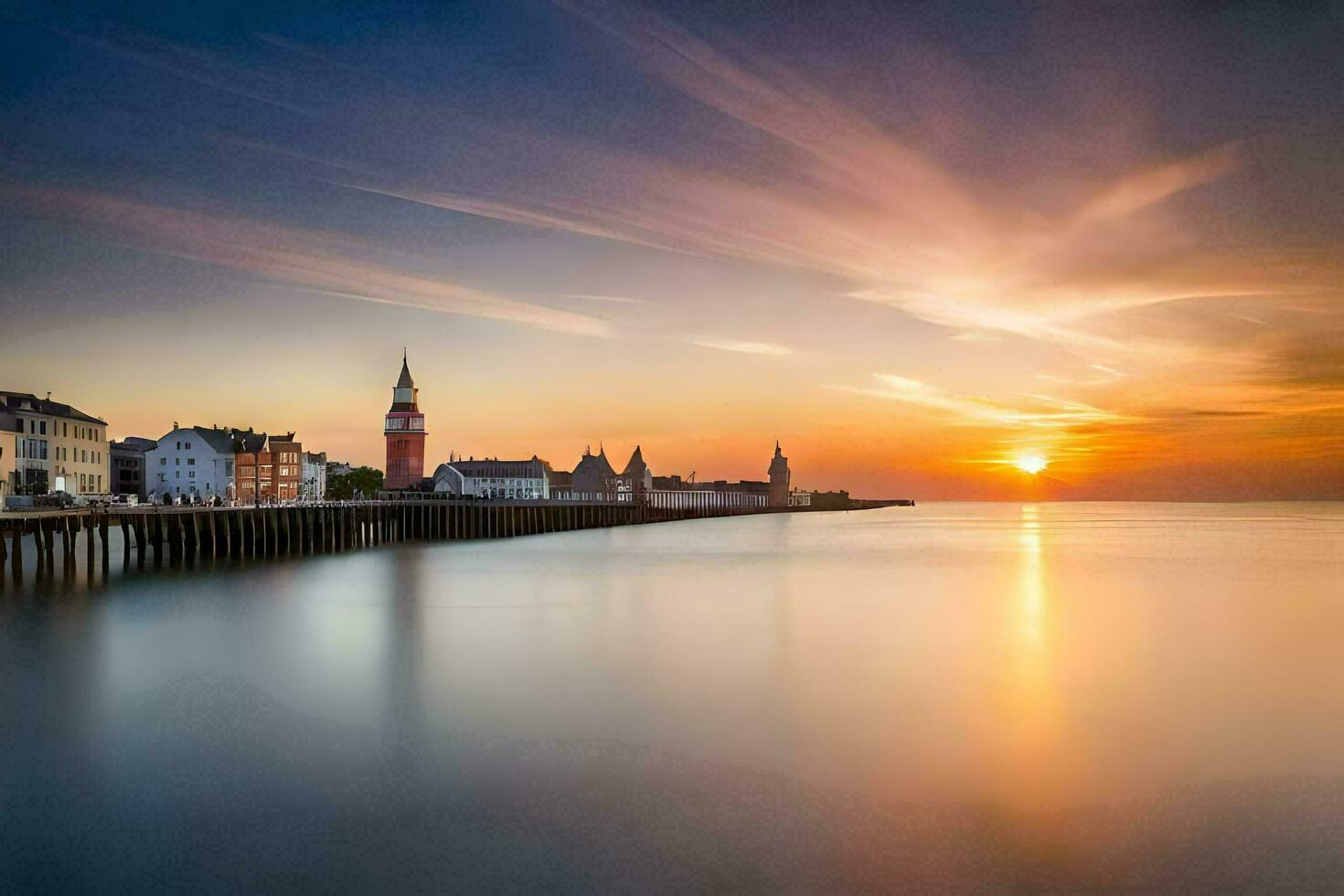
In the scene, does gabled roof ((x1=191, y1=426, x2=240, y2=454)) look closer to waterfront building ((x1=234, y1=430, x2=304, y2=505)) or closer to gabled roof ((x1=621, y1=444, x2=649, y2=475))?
waterfront building ((x1=234, y1=430, x2=304, y2=505))

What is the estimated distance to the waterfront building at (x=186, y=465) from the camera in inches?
3273

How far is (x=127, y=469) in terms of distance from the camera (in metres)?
87.3

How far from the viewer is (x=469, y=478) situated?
120 m

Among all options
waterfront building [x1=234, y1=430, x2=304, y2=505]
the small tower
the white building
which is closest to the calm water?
the white building

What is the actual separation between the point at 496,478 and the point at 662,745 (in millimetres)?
111075

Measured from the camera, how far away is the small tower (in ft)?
611

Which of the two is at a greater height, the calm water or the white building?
the white building

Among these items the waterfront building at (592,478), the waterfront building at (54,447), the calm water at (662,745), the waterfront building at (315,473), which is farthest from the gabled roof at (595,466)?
the calm water at (662,745)

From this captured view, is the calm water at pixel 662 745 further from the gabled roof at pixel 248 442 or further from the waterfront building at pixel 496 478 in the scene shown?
the waterfront building at pixel 496 478

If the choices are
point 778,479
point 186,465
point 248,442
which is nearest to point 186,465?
point 186,465

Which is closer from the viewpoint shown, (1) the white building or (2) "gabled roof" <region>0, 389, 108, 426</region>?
(2) "gabled roof" <region>0, 389, 108, 426</region>

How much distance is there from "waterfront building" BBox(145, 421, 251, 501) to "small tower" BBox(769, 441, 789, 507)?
11737 cm

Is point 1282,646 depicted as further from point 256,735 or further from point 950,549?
point 950,549

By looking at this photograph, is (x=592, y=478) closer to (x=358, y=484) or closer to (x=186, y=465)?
(x=358, y=484)
